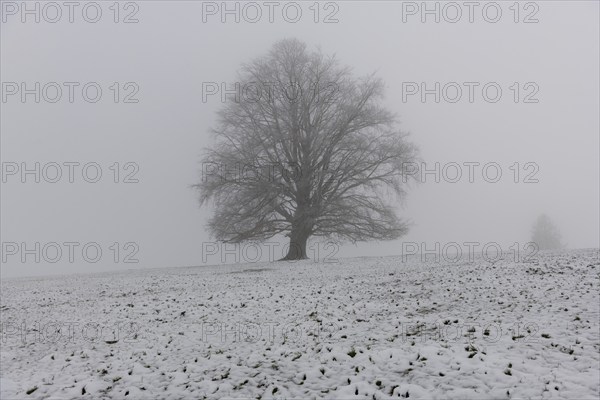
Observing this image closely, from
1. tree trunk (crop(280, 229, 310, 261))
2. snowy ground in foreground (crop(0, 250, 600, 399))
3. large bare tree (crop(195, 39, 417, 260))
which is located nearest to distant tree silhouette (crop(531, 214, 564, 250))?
large bare tree (crop(195, 39, 417, 260))

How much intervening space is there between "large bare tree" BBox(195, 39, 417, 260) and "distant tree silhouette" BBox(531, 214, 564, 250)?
111 ft

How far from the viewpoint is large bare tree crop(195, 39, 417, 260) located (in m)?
22.2

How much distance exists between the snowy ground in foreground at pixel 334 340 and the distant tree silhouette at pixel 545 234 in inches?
1576

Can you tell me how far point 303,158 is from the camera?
23484mm

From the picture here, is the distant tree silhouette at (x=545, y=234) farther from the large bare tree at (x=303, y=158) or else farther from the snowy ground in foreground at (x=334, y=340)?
the snowy ground in foreground at (x=334, y=340)

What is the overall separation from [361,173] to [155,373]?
1747cm

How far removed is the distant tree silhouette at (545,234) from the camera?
4762cm

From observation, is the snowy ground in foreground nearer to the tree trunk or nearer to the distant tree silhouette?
the tree trunk

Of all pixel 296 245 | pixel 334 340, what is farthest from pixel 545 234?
pixel 334 340

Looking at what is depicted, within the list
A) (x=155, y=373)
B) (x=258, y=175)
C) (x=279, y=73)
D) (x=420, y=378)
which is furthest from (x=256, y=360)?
(x=279, y=73)

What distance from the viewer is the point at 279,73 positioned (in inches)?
928

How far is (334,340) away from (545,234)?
48.9m

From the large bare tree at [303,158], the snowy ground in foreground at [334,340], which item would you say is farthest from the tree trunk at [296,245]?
the snowy ground in foreground at [334,340]

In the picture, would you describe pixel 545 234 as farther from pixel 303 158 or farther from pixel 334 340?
pixel 334 340
